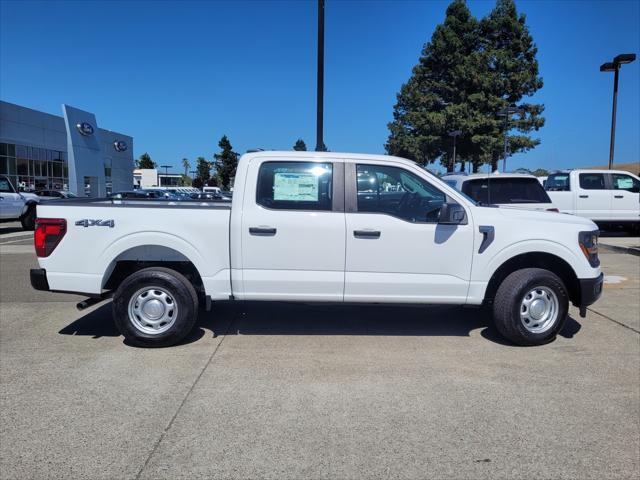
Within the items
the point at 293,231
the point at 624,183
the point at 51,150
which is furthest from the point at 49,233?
the point at 51,150

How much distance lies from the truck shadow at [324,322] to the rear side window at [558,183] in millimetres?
10693

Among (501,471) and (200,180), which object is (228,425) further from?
(200,180)

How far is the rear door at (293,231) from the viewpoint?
4.93 m

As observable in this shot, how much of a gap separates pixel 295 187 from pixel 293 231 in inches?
18.7

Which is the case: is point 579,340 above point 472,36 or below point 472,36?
below

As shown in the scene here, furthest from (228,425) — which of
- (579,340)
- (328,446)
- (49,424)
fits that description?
(579,340)

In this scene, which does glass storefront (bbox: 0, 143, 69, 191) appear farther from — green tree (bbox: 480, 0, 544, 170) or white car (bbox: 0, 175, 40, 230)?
green tree (bbox: 480, 0, 544, 170)

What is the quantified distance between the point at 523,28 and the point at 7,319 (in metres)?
36.0

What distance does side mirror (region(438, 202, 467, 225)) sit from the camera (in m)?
4.85

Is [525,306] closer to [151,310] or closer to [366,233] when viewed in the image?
[366,233]

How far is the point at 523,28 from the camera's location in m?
33.8

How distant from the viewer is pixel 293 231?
4.93 m

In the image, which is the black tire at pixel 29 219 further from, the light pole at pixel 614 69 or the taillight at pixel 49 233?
the light pole at pixel 614 69

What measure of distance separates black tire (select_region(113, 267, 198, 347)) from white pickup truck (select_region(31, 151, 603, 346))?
11mm
